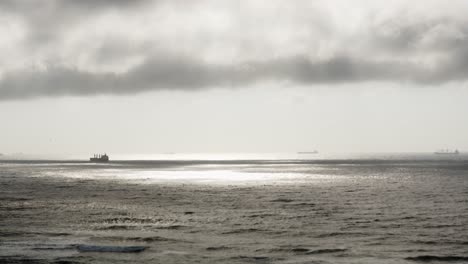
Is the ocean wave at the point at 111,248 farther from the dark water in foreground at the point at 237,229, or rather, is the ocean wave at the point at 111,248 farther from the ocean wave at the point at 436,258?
the ocean wave at the point at 436,258

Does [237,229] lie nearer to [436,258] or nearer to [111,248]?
[111,248]

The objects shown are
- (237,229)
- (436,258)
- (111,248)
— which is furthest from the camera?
(237,229)

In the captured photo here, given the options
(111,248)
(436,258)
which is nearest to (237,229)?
(111,248)

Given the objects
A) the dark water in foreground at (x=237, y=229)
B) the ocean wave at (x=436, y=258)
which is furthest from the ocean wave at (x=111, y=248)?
the ocean wave at (x=436, y=258)

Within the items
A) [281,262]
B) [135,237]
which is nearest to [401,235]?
[281,262]

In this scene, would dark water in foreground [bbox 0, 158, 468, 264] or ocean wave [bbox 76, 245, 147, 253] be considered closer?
dark water in foreground [bbox 0, 158, 468, 264]

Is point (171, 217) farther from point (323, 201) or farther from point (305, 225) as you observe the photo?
point (323, 201)

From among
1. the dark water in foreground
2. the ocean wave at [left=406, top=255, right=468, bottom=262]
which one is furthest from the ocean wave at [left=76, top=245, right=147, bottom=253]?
the ocean wave at [left=406, top=255, right=468, bottom=262]

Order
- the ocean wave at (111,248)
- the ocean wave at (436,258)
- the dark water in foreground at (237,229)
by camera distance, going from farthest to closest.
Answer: the ocean wave at (111,248) → the dark water in foreground at (237,229) → the ocean wave at (436,258)

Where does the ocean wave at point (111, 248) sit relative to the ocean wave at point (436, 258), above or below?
above

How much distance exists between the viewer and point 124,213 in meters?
65.4

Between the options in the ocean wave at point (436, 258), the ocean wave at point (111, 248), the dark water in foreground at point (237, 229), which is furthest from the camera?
the ocean wave at point (111, 248)

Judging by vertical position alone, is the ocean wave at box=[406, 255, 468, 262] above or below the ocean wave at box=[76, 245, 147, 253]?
below

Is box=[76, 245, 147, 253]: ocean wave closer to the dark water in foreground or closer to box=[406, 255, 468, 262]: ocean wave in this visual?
the dark water in foreground
